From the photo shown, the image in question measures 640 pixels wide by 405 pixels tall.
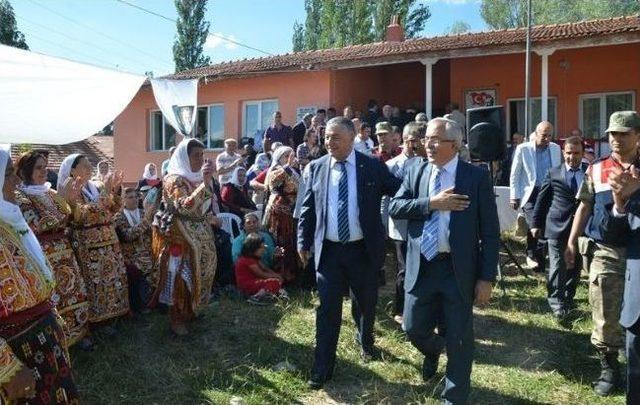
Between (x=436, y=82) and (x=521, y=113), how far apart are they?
256 cm

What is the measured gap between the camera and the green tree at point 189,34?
34281 mm

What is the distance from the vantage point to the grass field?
463 cm

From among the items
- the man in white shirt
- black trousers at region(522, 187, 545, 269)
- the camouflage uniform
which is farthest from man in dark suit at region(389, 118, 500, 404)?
the man in white shirt

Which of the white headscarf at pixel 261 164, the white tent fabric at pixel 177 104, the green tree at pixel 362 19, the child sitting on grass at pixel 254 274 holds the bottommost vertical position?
the child sitting on grass at pixel 254 274

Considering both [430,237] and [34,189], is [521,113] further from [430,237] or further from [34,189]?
[34,189]

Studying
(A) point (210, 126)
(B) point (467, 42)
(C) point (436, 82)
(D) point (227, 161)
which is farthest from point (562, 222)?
(A) point (210, 126)

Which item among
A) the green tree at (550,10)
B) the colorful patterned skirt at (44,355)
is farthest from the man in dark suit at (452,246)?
the green tree at (550,10)

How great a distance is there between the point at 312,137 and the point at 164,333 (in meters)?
4.29

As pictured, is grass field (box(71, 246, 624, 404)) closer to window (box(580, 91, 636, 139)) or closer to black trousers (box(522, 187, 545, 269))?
black trousers (box(522, 187, 545, 269))

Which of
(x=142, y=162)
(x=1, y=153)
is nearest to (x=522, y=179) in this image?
(x=1, y=153)

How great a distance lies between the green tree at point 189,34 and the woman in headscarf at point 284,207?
28.5 m

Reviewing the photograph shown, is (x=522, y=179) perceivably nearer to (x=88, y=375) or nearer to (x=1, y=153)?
(x=88, y=375)

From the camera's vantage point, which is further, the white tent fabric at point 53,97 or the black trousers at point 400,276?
the black trousers at point 400,276

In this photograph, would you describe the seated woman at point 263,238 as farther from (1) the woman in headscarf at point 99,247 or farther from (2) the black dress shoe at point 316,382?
(2) the black dress shoe at point 316,382
